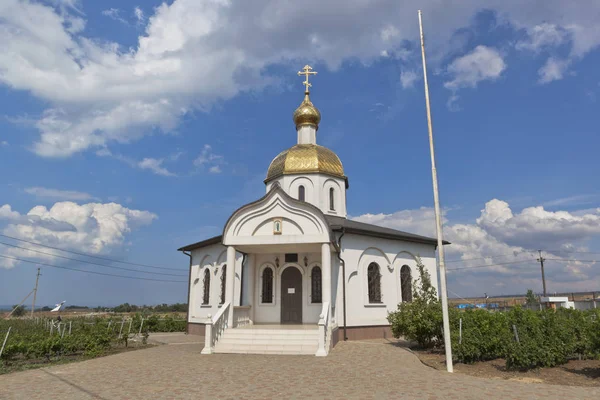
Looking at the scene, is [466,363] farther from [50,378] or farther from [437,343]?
[50,378]

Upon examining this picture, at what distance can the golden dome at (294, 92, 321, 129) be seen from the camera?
22734 mm

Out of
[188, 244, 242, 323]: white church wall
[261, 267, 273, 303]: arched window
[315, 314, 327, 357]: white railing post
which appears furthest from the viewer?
[188, 244, 242, 323]: white church wall

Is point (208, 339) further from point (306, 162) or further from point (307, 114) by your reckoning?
point (307, 114)

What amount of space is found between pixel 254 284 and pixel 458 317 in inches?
325

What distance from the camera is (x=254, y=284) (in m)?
17.2

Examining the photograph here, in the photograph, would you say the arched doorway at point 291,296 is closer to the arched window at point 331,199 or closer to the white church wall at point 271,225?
the white church wall at point 271,225

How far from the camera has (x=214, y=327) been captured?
1323 cm

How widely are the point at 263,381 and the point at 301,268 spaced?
28.2ft

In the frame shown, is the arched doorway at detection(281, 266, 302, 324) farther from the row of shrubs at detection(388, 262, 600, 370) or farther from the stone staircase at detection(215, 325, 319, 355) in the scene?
the row of shrubs at detection(388, 262, 600, 370)

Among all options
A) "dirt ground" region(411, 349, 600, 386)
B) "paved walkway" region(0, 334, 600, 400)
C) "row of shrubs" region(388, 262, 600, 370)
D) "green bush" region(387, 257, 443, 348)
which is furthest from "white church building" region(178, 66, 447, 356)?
"dirt ground" region(411, 349, 600, 386)

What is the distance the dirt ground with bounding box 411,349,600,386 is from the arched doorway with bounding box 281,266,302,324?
6.70m

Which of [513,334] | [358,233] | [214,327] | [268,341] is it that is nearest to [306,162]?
[358,233]

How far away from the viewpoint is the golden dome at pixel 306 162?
20656mm

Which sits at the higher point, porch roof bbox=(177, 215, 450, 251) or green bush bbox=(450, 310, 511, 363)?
porch roof bbox=(177, 215, 450, 251)
